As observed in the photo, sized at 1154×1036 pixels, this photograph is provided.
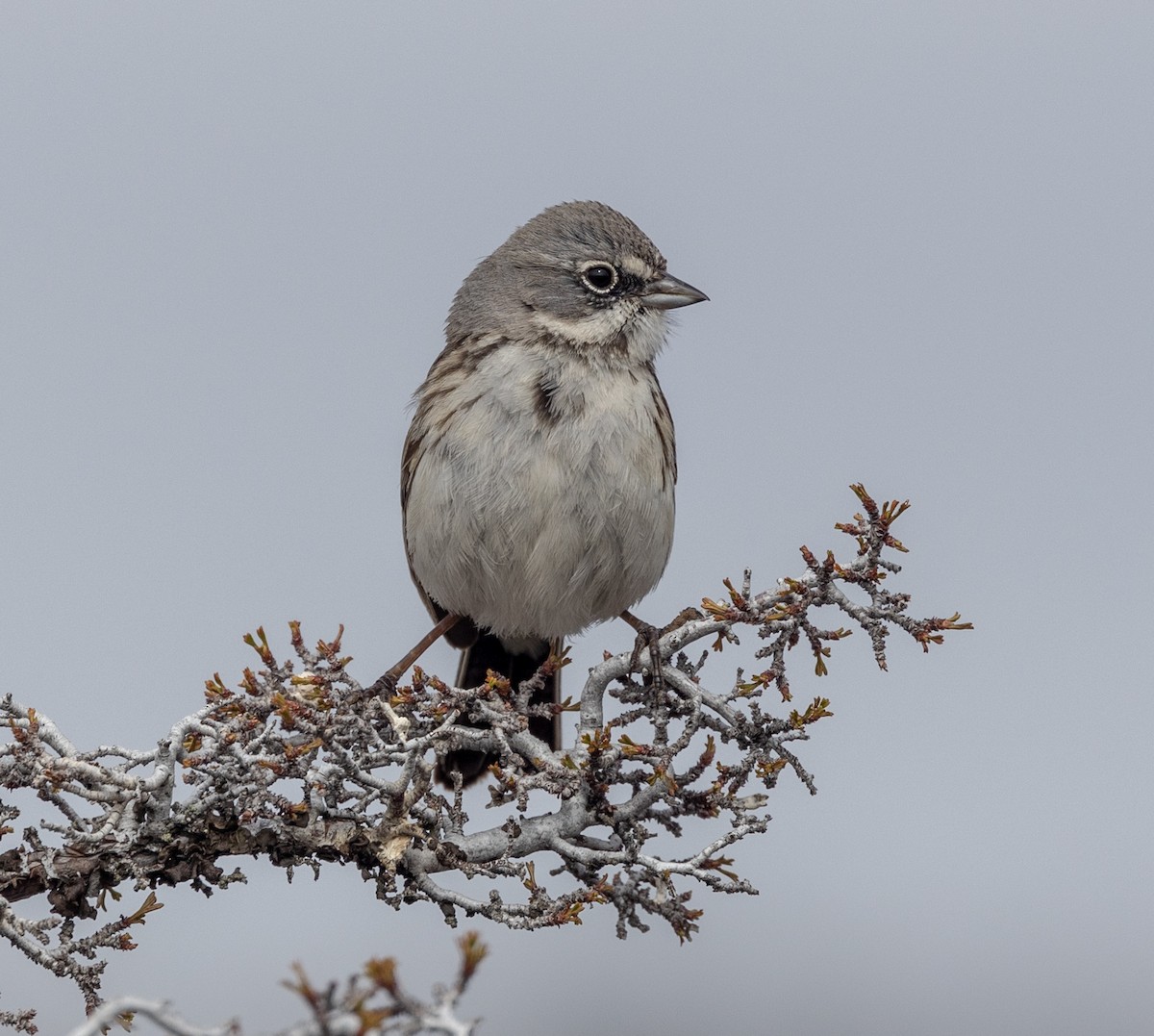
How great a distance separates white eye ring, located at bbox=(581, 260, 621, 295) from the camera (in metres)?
7.16

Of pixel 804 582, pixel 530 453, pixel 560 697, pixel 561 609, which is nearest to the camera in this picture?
pixel 804 582

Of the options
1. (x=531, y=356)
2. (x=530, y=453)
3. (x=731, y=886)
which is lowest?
(x=731, y=886)

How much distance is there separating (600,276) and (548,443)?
3.53 feet

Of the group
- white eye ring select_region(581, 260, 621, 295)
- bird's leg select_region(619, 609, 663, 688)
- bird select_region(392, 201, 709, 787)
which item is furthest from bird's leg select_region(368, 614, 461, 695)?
white eye ring select_region(581, 260, 621, 295)

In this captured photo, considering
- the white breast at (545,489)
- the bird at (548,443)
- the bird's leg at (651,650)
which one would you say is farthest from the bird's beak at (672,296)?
the bird's leg at (651,650)

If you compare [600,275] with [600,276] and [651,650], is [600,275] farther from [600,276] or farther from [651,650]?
[651,650]

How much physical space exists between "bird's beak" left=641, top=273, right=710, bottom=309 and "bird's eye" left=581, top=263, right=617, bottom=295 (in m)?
0.17

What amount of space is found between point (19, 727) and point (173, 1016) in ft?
8.65

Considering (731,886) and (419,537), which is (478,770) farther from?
(731,886)

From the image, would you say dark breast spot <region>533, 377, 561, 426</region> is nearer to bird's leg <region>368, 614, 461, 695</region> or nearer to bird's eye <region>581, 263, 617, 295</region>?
bird's eye <region>581, 263, 617, 295</region>

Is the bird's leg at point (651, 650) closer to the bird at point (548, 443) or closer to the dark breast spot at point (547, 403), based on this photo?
the bird at point (548, 443)

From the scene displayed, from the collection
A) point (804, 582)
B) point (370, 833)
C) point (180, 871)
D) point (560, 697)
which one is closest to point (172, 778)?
point (180, 871)

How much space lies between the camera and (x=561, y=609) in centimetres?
704

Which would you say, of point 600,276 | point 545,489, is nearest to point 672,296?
point 600,276
